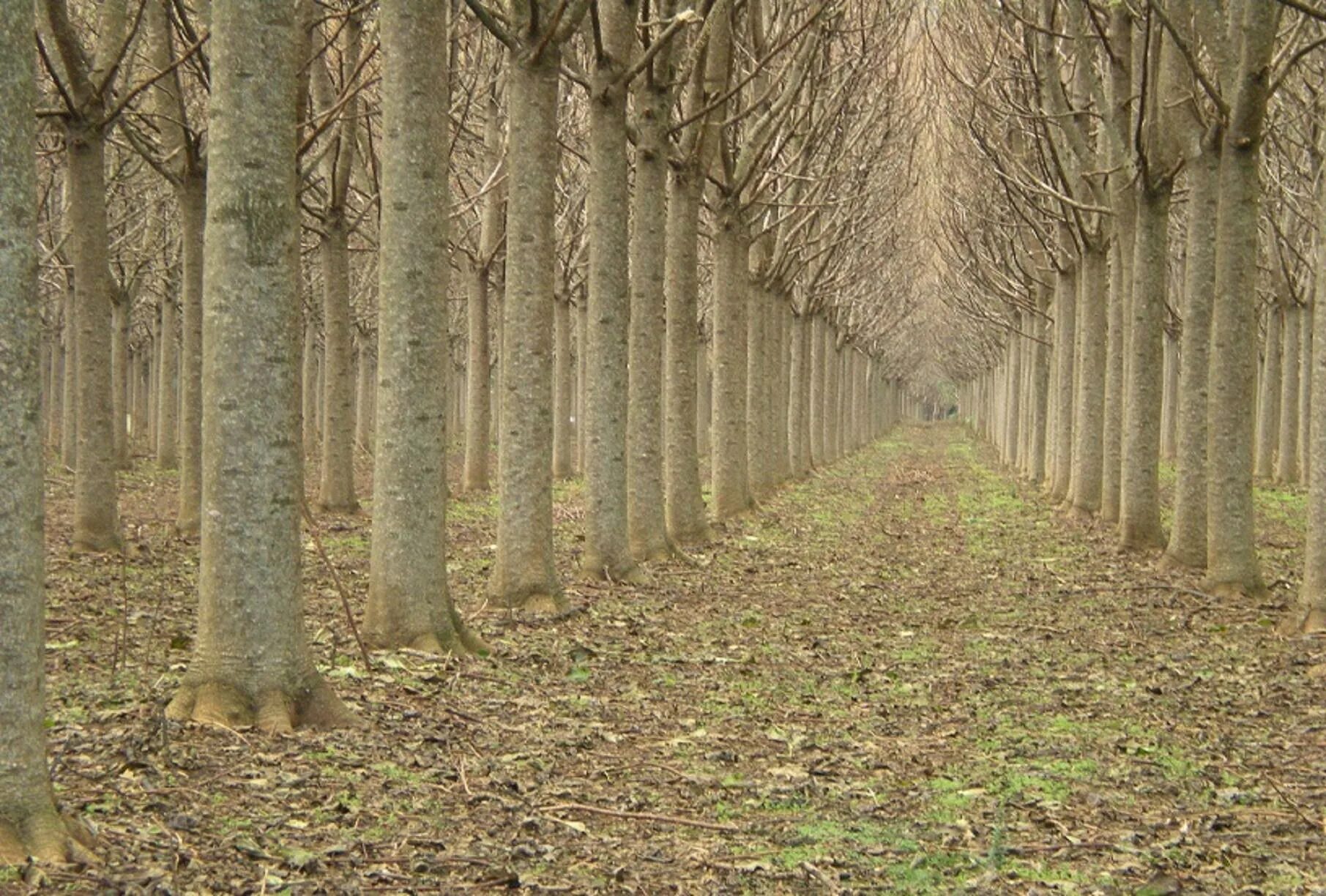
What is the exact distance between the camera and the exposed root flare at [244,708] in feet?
19.9

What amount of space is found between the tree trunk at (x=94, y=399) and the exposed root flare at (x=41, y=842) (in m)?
8.71

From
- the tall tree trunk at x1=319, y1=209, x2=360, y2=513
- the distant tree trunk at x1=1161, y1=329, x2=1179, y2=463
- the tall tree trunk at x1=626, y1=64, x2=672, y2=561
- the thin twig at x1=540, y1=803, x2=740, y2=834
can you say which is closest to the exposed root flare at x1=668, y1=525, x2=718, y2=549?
the tall tree trunk at x1=626, y1=64, x2=672, y2=561

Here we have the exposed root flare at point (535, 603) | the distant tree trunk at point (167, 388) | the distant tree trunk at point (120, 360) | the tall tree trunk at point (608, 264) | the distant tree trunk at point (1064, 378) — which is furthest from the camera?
the distant tree trunk at point (167, 388)

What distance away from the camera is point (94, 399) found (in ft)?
40.4

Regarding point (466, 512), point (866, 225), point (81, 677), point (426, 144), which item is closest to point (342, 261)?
point (466, 512)

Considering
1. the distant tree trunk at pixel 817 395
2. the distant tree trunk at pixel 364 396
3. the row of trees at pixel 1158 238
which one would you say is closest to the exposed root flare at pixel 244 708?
the row of trees at pixel 1158 238

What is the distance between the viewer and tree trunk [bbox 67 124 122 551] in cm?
1212

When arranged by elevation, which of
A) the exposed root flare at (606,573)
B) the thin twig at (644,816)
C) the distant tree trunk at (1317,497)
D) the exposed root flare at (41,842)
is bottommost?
the thin twig at (644,816)

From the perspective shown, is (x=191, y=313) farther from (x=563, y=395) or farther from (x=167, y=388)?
(x=167, y=388)

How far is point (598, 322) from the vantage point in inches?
461

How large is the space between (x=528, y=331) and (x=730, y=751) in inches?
169

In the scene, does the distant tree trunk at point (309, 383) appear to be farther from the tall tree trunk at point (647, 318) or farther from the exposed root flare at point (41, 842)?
the exposed root flare at point (41, 842)

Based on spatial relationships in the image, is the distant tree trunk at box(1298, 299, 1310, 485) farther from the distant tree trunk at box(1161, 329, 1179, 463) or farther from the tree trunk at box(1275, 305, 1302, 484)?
the distant tree trunk at box(1161, 329, 1179, 463)

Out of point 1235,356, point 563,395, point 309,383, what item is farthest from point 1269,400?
point 309,383
